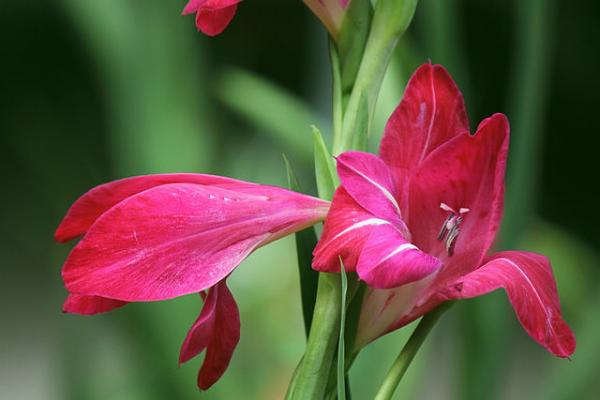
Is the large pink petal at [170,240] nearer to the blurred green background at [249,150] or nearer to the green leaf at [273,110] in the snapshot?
the blurred green background at [249,150]

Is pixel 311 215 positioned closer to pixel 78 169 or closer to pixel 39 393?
pixel 78 169

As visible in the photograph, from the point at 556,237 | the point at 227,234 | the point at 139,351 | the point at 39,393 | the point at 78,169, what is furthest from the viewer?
the point at 39,393

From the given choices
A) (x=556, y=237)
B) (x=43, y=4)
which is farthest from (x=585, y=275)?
(x=43, y=4)

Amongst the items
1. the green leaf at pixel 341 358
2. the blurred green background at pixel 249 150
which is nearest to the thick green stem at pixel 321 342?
the green leaf at pixel 341 358

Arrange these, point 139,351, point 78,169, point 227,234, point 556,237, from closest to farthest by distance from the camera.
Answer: point 227,234, point 139,351, point 556,237, point 78,169

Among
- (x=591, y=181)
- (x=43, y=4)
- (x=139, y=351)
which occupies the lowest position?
(x=591, y=181)

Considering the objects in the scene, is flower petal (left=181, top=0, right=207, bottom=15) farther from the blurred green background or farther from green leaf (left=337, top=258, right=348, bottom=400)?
the blurred green background

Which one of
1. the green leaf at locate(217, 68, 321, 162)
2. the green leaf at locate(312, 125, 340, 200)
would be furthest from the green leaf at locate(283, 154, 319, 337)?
the green leaf at locate(217, 68, 321, 162)
